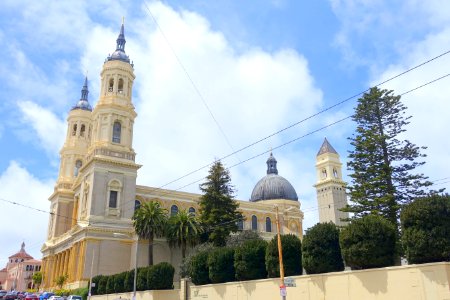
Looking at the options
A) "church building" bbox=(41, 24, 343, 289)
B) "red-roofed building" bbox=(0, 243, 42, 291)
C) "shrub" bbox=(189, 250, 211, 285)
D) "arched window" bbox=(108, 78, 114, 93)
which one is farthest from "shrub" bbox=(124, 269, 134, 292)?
"red-roofed building" bbox=(0, 243, 42, 291)

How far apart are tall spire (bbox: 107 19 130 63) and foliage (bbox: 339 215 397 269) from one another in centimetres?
4872

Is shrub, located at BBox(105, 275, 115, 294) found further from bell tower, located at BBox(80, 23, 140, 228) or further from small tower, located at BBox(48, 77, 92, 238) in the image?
small tower, located at BBox(48, 77, 92, 238)

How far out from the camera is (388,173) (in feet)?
122

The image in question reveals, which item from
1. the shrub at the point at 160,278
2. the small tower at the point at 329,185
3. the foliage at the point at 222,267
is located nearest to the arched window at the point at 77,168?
the shrub at the point at 160,278

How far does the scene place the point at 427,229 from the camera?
63.6 ft

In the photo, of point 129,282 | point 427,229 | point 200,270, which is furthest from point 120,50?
point 427,229

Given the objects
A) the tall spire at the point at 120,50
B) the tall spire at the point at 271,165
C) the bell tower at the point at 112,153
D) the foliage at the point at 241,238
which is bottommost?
the foliage at the point at 241,238

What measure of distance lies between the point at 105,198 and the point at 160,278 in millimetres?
20760

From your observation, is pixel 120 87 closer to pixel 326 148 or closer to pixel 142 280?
pixel 142 280

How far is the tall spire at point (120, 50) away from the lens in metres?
62.5

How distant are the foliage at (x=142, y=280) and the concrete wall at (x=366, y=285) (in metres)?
11.4

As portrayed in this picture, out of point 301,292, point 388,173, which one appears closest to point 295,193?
point 388,173

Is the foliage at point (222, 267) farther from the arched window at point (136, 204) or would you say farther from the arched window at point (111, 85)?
the arched window at point (111, 85)

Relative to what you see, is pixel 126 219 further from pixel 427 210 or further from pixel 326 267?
pixel 427 210
